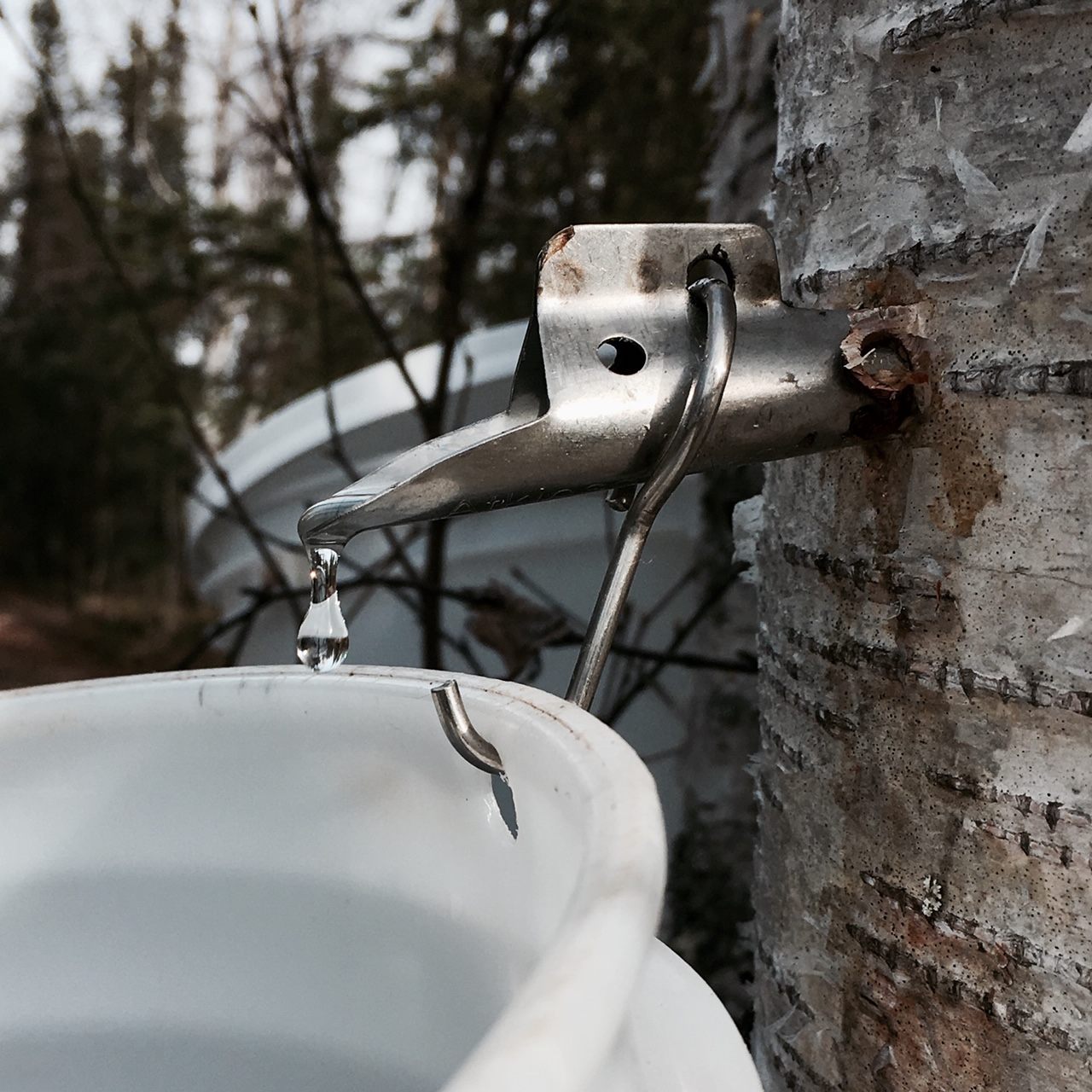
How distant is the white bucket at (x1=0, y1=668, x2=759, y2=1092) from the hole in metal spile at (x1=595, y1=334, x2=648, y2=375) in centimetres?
12

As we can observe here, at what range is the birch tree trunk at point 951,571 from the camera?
0.32 metres

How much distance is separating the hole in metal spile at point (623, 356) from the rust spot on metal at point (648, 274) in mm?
24

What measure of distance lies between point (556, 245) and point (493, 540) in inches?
54.7

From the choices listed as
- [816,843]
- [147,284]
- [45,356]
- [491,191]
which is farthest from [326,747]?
[45,356]

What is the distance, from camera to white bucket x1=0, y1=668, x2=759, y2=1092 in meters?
0.29

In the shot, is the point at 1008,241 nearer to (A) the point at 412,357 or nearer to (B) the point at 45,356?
(A) the point at 412,357

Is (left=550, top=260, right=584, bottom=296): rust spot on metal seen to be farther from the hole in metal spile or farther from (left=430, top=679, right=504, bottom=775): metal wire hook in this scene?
(left=430, top=679, right=504, bottom=775): metal wire hook

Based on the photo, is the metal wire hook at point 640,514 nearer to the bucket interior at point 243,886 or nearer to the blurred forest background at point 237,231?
the bucket interior at point 243,886

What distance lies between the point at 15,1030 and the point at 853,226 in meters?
0.46

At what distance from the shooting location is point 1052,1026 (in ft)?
1.08

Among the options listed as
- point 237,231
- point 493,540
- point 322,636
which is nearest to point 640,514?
point 322,636

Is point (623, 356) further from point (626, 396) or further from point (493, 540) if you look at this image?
point (493, 540)

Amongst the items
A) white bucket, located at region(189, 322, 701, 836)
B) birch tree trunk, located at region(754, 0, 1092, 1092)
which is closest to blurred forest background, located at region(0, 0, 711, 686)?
white bucket, located at region(189, 322, 701, 836)

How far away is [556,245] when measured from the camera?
34cm
